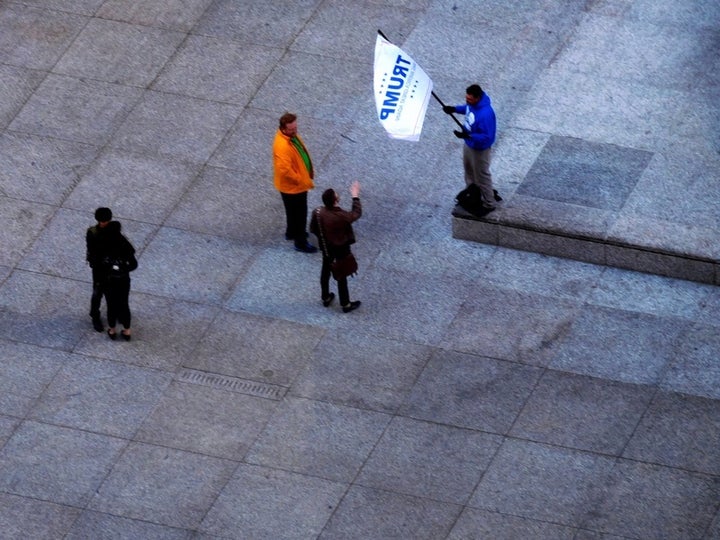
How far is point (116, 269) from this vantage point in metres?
15.7

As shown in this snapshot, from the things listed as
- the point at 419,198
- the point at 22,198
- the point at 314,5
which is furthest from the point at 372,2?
the point at 22,198

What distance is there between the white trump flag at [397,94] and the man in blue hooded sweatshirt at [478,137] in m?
0.31

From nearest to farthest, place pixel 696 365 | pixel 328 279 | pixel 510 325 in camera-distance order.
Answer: pixel 696 365, pixel 510 325, pixel 328 279

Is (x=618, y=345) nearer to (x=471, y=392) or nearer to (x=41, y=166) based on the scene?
(x=471, y=392)

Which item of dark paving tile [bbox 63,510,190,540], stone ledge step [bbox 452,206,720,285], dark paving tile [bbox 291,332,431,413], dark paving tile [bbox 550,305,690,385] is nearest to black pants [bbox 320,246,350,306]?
dark paving tile [bbox 291,332,431,413]

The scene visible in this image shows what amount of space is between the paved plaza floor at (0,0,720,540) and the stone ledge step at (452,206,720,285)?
77 millimetres

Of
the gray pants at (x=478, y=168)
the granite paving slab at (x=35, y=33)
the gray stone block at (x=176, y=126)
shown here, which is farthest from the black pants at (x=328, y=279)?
the granite paving slab at (x=35, y=33)

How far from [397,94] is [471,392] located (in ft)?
10.1

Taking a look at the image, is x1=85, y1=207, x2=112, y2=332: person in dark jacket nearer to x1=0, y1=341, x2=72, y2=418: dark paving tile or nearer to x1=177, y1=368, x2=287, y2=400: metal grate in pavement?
x1=0, y1=341, x2=72, y2=418: dark paving tile

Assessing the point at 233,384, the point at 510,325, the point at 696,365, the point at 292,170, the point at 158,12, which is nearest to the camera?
the point at 696,365

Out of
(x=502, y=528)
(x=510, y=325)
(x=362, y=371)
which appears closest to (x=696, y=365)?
(x=510, y=325)

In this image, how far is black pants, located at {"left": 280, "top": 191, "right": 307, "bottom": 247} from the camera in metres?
17.0

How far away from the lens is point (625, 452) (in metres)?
14.8

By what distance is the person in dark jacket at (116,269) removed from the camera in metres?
15.6
